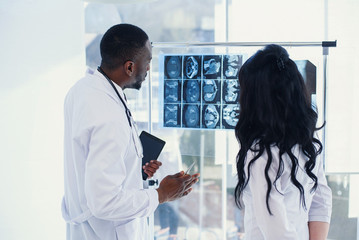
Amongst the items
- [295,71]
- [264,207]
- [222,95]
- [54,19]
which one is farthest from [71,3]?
[264,207]

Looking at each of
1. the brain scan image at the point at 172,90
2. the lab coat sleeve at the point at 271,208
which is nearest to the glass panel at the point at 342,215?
the brain scan image at the point at 172,90

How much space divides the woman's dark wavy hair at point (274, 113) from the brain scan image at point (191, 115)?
31.6 inches

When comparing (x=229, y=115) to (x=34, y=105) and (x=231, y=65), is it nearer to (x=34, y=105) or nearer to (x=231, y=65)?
(x=231, y=65)

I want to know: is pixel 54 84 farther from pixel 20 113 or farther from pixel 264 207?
pixel 264 207

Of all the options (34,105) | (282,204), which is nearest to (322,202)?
(282,204)

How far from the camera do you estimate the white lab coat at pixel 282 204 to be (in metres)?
1.02

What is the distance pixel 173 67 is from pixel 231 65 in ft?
0.97

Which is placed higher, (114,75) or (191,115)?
(114,75)

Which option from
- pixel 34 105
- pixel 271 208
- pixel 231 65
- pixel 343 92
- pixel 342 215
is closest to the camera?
pixel 271 208

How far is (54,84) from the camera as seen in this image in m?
2.39

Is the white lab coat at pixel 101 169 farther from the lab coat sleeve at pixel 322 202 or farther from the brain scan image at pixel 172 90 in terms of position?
the brain scan image at pixel 172 90

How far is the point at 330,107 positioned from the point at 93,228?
1385 mm

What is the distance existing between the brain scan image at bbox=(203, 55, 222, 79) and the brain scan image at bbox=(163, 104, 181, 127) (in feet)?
0.74

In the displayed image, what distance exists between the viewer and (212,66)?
1.88 m
